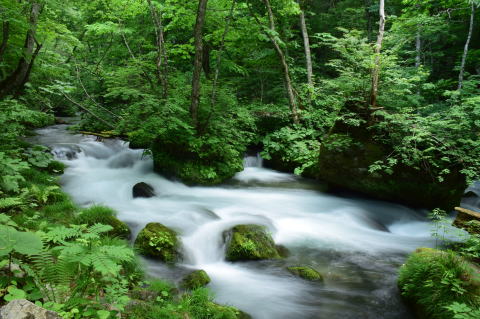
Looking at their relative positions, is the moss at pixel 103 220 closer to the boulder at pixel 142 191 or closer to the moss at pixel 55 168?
the boulder at pixel 142 191

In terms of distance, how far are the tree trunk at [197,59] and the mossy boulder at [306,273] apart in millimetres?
5867

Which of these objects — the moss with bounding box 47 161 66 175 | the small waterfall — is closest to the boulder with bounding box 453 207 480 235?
the small waterfall

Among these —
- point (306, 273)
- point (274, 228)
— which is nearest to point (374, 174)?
point (274, 228)

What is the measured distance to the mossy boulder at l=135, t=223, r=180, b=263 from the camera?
545 cm

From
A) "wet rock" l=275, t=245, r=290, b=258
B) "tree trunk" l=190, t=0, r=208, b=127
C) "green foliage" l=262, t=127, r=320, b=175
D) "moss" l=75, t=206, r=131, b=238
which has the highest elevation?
"tree trunk" l=190, t=0, r=208, b=127

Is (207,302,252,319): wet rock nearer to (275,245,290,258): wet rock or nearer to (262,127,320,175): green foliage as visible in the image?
(275,245,290,258): wet rock

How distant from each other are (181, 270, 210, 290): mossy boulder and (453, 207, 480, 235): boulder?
15.5ft

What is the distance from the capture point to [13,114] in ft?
21.1

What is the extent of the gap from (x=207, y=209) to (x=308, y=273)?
135 inches

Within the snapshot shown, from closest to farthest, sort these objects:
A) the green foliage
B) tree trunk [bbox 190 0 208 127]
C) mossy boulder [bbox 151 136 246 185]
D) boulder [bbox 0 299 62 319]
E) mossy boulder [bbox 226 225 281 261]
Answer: boulder [bbox 0 299 62 319]
mossy boulder [bbox 226 225 281 261]
tree trunk [bbox 190 0 208 127]
mossy boulder [bbox 151 136 246 185]
the green foliage

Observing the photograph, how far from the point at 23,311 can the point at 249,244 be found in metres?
4.10

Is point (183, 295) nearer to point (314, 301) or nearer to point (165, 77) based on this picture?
point (314, 301)

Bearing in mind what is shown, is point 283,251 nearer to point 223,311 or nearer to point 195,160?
point 223,311

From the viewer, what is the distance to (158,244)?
5566 millimetres
